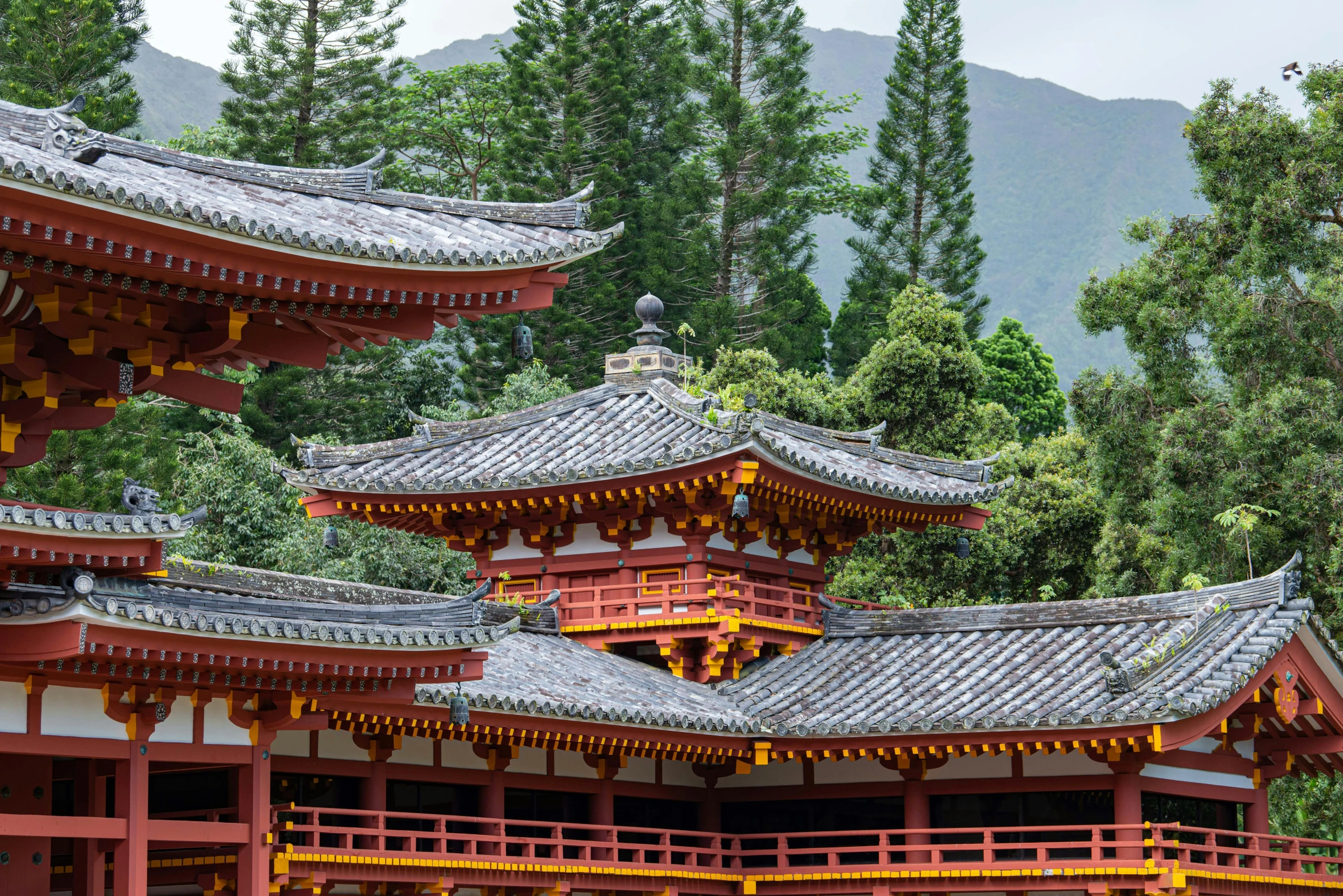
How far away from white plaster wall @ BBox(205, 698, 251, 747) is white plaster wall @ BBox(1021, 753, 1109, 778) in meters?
8.81

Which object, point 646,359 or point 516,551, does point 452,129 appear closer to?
point 646,359

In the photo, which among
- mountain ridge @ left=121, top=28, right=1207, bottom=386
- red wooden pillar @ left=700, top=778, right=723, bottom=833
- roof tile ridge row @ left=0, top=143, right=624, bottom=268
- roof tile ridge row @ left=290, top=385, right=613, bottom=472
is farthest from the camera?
mountain ridge @ left=121, top=28, right=1207, bottom=386

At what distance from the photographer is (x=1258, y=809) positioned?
1941cm

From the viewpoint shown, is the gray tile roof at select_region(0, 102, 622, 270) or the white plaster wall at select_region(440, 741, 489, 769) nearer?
the gray tile roof at select_region(0, 102, 622, 270)

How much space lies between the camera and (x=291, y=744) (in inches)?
615

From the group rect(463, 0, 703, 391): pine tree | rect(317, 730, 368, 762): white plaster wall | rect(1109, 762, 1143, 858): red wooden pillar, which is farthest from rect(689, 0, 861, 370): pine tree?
rect(317, 730, 368, 762): white plaster wall

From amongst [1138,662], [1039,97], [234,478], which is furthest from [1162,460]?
[1039,97]

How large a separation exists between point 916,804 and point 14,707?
1036cm

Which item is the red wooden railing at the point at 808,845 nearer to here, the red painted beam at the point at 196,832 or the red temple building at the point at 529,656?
the red temple building at the point at 529,656

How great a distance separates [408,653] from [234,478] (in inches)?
676

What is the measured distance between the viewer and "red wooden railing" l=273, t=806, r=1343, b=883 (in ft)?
53.7

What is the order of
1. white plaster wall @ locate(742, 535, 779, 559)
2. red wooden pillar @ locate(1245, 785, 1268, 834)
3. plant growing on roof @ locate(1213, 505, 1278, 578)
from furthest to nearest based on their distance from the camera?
plant growing on roof @ locate(1213, 505, 1278, 578)
white plaster wall @ locate(742, 535, 779, 559)
red wooden pillar @ locate(1245, 785, 1268, 834)

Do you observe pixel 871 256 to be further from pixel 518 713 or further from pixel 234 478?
pixel 518 713

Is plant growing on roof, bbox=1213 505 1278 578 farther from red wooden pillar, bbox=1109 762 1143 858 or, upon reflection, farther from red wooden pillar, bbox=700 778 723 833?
red wooden pillar, bbox=700 778 723 833
